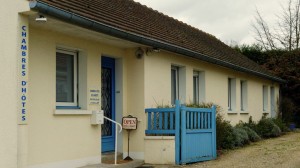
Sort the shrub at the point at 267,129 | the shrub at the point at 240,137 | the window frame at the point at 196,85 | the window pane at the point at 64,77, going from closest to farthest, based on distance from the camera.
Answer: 1. the window pane at the point at 64,77
2. the shrub at the point at 240,137
3. the window frame at the point at 196,85
4. the shrub at the point at 267,129

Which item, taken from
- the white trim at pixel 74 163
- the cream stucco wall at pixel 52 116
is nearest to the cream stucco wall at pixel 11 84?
the cream stucco wall at pixel 52 116

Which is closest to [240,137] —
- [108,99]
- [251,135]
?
[251,135]

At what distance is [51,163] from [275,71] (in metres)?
19.2

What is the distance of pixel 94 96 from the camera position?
1009 cm

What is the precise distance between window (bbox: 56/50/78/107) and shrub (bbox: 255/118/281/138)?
10.9 m

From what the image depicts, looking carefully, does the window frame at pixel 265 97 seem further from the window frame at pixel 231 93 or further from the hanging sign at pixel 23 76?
the hanging sign at pixel 23 76

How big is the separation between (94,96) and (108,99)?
3.82 feet

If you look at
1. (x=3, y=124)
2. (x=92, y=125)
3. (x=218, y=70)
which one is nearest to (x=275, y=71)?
(x=218, y=70)

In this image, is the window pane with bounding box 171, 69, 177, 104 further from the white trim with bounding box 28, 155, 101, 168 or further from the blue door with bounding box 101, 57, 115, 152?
the white trim with bounding box 28, 155, 101, 168

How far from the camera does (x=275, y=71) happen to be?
83.6 ft

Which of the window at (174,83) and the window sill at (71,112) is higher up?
the window at (174,83)

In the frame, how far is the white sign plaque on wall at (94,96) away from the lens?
9.96 metres

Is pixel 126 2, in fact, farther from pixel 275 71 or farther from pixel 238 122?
pixel 275 71

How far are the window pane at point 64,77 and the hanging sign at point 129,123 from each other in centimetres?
165
